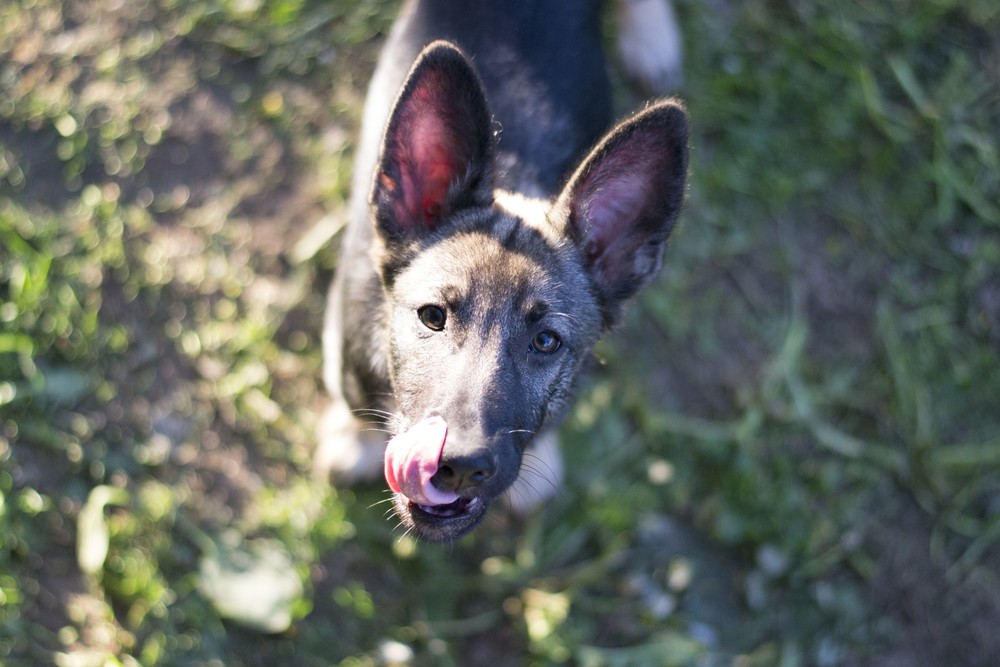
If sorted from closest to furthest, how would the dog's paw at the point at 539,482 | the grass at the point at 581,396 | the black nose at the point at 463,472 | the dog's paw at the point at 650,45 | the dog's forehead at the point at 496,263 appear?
the black nose at the point at 463,472 < the dog's forehead at the point at 496,263 < the grass at the point at 581,396 < the dog's paw at the point at 539,482 < the dog's paw at the point at 650,45

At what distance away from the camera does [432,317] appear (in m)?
2.97

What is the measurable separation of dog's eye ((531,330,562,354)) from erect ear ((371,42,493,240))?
57cm

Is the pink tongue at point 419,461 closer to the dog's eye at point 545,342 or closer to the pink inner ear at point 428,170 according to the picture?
the dog's eye at point 545,342

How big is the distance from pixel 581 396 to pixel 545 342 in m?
1.53

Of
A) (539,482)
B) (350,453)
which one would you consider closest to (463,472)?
(350,453)

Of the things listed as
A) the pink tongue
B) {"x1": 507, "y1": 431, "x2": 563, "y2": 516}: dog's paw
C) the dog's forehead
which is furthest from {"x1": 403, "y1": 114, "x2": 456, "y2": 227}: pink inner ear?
{"x1": 507, "y1": 431, "x2": 563, "y2": 516}: dog's paw

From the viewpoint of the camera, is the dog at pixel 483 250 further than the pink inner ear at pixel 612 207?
No

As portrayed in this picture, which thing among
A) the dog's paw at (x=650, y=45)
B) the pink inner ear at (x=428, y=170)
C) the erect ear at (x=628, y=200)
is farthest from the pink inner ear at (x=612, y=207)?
the dog's paw at (x=650, y=45)

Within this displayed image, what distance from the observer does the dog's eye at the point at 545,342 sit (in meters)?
2.98

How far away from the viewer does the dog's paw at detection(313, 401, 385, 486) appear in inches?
160

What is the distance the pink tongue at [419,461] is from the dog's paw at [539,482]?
4.72 ft

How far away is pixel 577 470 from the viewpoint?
14.6ft

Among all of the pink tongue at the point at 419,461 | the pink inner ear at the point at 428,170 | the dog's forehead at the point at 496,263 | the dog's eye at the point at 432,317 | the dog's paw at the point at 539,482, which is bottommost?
the dog's paw at the point at 539,482

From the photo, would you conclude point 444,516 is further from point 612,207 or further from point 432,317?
point 612,207
